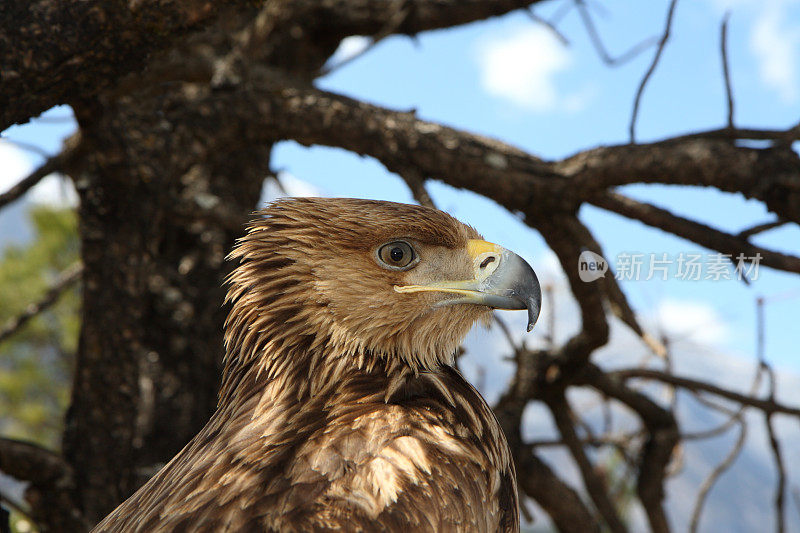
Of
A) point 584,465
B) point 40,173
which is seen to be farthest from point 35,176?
point 584,465

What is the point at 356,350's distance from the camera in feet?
6.63

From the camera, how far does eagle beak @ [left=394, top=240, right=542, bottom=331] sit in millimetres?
1912

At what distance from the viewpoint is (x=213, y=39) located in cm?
355

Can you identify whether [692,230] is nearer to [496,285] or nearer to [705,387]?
[496,285]

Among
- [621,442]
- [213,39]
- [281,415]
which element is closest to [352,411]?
[281,415]

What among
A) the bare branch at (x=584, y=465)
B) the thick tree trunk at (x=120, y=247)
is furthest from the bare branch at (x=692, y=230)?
the thick tree trunk at (x=120, y=247)

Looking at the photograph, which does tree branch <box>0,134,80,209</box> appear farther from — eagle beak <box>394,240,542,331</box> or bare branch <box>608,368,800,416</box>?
bare branch <box>608,368,800,416</box>

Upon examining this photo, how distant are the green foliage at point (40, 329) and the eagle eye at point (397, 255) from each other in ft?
38.5

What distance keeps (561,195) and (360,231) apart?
3.70ft

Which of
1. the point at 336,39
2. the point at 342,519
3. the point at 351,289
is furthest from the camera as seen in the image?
the point at 336,39

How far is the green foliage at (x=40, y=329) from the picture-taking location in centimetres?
1259

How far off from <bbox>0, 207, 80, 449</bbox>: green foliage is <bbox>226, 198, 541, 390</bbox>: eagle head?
1157cm

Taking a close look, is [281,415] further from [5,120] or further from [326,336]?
[5,120]

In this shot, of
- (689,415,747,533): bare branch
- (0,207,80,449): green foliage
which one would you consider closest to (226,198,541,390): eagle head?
(689,415,747,533): bare branch
